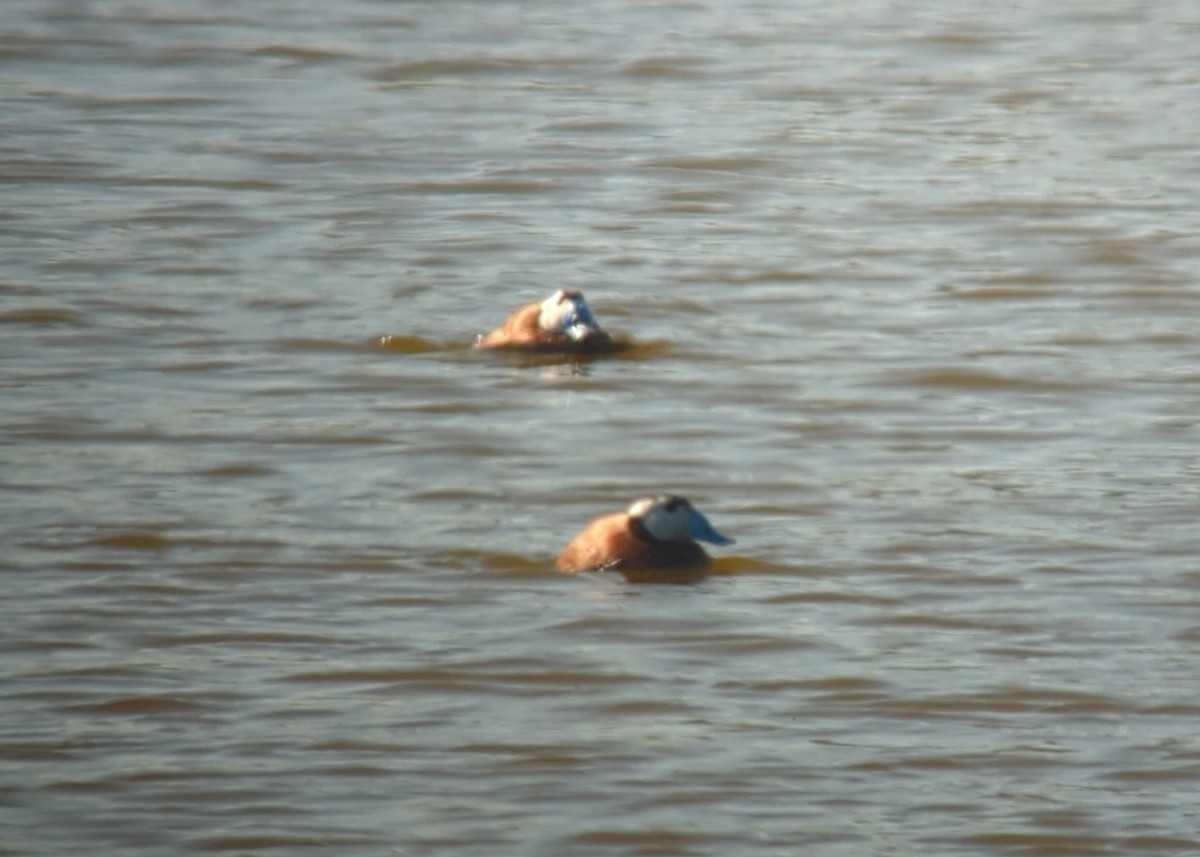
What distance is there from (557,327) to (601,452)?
1452mm

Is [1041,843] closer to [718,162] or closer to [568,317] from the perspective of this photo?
[568,317]

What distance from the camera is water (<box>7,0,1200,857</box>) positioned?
6.89m

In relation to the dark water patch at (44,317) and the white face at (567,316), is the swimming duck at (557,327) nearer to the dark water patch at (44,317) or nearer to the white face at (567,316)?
the white face at (567,316)

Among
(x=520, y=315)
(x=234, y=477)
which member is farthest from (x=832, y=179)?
(x=234, y=477)

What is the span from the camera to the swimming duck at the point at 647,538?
27.9ft

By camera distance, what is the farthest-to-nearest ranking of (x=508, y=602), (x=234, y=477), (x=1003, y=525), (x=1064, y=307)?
1. (x=1064, y=307)
2. (x=234, y=477)
3. (x=1003, y=525)
4. (x=508, y=602)

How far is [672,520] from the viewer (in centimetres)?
850

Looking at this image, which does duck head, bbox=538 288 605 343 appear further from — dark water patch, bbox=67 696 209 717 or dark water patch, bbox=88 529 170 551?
dark water patch, bbox=67 696 209 717

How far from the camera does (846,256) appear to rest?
13.2 m

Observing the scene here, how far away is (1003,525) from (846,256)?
4.32m

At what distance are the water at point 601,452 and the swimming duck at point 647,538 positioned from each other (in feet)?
0.49

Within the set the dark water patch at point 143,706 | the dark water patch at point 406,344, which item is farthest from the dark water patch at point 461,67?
the dark water patch at point 143,706

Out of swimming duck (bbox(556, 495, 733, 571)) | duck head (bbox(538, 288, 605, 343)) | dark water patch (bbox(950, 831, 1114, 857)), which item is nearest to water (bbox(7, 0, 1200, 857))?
dark water patch (bbox(950, 831, 1114, 857))

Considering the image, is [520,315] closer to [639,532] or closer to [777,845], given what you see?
[639,532]
